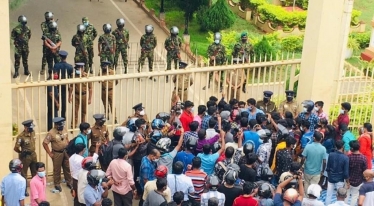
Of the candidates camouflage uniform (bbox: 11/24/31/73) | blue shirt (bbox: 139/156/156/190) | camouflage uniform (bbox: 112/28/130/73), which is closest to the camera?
blue shirt (bbox: 139/156/156/190)

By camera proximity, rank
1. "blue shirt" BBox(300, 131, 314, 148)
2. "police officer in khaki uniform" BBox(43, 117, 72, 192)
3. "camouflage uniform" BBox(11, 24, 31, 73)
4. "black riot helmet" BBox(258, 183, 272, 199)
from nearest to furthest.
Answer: "black riot helmet" BBox(258, 183, 272, 199), "police officer in khaki uniform" BBox(43, 117, 72, 192), "blue shirt" BBox(300, 131, 314, 148), "camouflage uniform" BBox(11, 24, 31, 73)

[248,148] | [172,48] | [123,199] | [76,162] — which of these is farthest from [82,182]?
[172,48]

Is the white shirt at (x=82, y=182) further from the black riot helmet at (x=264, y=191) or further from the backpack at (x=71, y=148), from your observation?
the black riot helmet at (x=264, y=191)

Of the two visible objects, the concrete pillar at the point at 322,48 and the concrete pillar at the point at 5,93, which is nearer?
the concrete pillar at the point at 5,93

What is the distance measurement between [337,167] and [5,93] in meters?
5.01

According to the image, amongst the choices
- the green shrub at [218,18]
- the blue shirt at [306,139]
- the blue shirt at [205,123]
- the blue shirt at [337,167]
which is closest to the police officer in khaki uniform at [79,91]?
the blue shirt at [205,123]

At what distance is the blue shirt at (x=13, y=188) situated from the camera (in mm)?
8969

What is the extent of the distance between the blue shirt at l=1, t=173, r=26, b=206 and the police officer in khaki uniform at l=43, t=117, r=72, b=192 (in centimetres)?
132

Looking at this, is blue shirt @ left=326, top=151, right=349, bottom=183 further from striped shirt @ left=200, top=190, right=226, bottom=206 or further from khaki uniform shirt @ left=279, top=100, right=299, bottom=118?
striped shirt @ left=200, top=190, right=226, bottom=206

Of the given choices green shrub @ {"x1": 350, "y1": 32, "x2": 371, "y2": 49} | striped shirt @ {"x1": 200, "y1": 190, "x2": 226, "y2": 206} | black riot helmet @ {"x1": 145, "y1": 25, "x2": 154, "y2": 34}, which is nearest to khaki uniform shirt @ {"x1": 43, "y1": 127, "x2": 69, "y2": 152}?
striped shirt @ {"x1": 200, "y1": 190, "x2": 226, "y2": 206}

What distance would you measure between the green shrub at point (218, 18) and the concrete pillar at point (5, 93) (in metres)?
9.93

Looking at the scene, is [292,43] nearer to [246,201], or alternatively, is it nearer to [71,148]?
[71,148]

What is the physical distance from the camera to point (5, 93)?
10297mm

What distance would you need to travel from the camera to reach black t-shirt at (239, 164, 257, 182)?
9.09 meters
